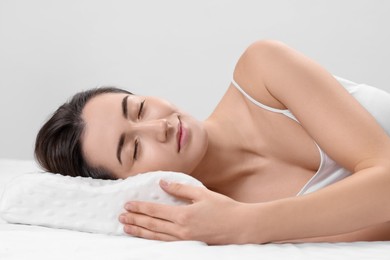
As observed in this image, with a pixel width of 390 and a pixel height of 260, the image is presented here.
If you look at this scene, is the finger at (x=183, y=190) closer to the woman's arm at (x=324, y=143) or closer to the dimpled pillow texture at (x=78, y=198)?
the dimpled pillow texture at (x=78, y=198)

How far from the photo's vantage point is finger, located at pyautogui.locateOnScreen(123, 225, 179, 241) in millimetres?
1589

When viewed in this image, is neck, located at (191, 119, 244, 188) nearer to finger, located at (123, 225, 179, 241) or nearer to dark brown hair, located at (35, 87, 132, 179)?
dark brown hair, located at (35, 87, 132, 179)

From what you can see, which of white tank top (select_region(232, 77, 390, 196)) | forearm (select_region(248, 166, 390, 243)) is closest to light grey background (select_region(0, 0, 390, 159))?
white tank top (select_region(232, 77, 390, 196))

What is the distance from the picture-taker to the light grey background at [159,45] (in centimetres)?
392

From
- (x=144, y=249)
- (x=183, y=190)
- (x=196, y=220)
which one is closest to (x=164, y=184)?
(x=183, y=190)

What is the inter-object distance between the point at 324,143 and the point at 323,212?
29 cm

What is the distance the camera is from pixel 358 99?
1997mm

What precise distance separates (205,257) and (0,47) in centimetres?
336

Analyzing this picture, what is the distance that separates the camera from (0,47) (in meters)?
4.35

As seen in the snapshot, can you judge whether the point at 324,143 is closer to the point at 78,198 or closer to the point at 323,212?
the point at 323,212

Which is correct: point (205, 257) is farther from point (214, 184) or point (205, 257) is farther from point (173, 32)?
point (173, 32)

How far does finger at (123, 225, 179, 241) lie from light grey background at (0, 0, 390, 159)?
2.53 metres

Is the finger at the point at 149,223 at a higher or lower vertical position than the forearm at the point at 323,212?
lower

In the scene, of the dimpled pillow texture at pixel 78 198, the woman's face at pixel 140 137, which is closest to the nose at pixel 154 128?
the woman's face at pixel 140 137
